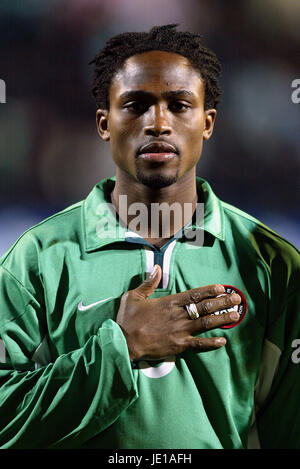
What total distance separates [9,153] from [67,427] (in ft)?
2.10

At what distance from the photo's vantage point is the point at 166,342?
1.24 metres

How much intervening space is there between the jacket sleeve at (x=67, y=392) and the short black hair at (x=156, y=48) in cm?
51

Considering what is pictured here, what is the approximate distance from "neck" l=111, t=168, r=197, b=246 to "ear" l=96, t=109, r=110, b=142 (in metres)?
0.08

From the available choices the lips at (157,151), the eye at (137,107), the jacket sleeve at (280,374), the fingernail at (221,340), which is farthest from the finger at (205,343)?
the eye at (137,107)

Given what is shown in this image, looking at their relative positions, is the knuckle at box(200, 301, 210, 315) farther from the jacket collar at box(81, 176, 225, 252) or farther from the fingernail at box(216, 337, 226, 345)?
the jacket collar at box(81, 176, 225, 252)

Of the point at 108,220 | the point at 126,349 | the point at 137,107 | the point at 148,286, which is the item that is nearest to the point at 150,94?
the point at 137,107

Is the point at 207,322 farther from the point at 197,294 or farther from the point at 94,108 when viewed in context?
the point at 94,108

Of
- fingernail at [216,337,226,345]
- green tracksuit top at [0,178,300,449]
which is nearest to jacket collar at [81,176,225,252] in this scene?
green tracksuit top at [0,178,300,449]

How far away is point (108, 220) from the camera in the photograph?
1358 mm

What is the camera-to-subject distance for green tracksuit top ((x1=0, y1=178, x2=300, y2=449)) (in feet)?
4.00

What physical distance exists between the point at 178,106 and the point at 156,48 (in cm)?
13
